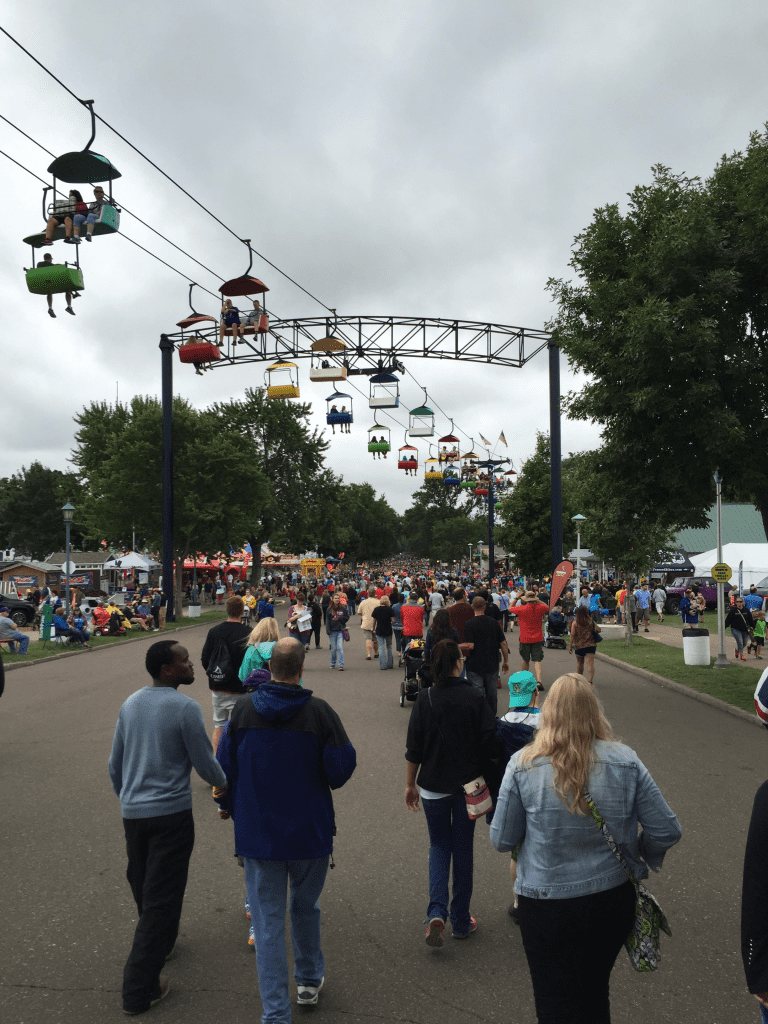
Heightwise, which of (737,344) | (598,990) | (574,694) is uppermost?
(737,344)

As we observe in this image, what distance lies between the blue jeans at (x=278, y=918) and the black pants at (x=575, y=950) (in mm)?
1207

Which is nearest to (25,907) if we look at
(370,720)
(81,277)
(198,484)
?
(370,720)

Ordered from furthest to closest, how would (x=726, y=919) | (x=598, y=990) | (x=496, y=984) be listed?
(x=726, y=919), (x=496, y=984), (x=598, y=990)

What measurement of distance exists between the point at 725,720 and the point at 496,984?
8.52 metres

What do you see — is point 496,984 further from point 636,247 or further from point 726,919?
point 636,247

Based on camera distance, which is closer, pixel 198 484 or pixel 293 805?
pixel 293 805

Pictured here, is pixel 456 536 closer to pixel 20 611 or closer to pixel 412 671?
pixel 20 611

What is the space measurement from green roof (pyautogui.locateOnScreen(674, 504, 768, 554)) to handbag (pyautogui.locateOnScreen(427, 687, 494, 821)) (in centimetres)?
4512

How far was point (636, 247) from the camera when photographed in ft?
43.1

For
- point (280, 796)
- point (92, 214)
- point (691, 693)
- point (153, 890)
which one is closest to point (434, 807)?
point (280, 796)

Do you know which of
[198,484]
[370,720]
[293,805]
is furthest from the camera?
[198,484]

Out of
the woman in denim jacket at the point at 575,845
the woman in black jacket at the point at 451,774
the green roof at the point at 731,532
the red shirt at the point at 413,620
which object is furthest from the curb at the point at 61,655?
the green roof at the point at 731,532

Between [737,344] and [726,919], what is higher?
[737,344]


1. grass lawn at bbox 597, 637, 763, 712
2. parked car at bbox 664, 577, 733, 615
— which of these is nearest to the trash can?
grass lawn at bbox 597, 637, 763, 712
